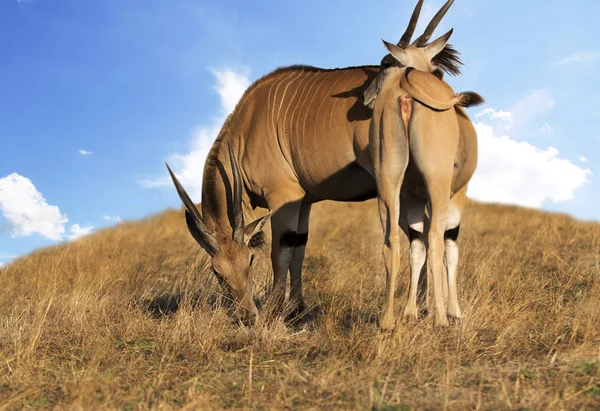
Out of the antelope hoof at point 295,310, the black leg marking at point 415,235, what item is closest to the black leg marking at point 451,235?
the black leg marking at point 415,235

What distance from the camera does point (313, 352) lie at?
16.5ft

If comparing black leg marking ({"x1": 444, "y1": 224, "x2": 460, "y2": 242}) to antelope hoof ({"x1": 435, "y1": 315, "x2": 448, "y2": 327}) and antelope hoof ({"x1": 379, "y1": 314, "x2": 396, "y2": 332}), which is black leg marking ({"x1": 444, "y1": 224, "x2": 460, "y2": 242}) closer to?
antelope hoof ({"x1": 435, "y1": 315, "x2": 448, "y2": 327})

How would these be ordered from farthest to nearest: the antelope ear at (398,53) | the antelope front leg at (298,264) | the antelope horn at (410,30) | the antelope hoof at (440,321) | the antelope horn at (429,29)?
the antelope front leg at (298,264) < the antelope horn at (429,29) < the antelope horn at (410,30) < the antelope ear at (398,53) < the antelope hoof at (440,321)

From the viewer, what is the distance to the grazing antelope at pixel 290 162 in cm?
604

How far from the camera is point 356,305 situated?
6.90 m

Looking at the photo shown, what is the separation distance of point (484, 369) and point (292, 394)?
1356mm

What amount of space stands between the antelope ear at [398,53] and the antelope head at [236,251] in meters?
1.89

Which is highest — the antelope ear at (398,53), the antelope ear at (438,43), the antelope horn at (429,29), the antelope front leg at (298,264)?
the antelope horn at (429,29)

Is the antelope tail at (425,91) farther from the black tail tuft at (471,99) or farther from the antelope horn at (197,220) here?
the antelope horn at (197,220)

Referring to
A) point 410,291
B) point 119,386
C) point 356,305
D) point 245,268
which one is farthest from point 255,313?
point 119,386

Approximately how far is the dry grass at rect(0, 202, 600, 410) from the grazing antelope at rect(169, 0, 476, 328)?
68 cm

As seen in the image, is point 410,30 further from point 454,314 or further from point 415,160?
point 454,314

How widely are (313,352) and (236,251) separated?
5.66 feet

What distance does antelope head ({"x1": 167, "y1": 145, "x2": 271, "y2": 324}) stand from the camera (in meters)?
6.38
